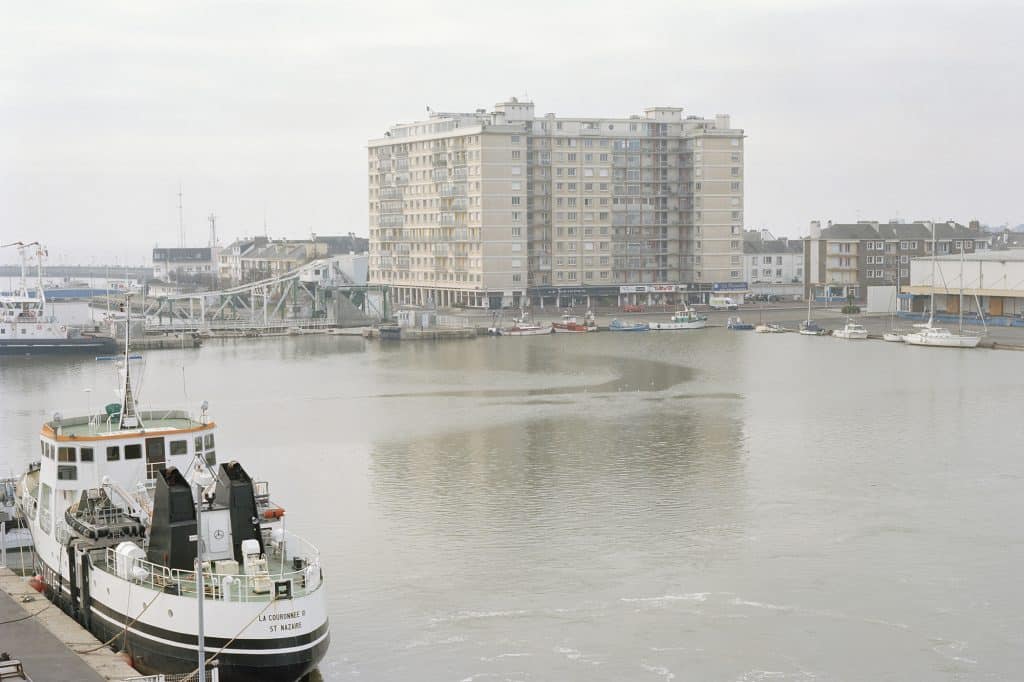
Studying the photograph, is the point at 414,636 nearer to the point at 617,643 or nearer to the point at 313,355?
the point at 617,643

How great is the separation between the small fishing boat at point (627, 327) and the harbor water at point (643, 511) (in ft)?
65.3

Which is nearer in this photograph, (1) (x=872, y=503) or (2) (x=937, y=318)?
(1) (x=872, y=503)

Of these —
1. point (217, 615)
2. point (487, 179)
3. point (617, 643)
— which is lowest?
point (617, 643)

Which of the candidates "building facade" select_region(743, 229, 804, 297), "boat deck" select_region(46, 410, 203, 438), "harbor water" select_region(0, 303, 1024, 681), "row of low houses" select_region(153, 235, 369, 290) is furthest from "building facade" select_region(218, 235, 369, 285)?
"boat deck" select_region(46, 410, 203, 438)

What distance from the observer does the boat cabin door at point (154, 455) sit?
18.6 metres

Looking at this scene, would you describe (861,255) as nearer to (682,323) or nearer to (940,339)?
(682,323)

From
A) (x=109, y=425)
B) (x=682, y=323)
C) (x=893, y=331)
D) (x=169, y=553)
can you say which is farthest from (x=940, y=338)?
(x=169, y=553)

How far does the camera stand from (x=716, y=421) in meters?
36.6

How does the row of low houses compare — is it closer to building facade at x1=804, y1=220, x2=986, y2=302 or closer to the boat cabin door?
building facade at x1=804, y1=220, x2=986, y2=302

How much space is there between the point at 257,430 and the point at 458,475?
354 inches

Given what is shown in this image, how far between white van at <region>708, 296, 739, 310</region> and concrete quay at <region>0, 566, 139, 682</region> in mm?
67688

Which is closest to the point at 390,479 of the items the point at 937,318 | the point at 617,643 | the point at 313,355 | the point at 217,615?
the point at 617,643

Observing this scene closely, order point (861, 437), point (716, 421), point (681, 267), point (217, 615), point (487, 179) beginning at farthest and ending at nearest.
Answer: point (681, 267), point (487, 179), point (716, 421), point (861, 437), point (217, 615)

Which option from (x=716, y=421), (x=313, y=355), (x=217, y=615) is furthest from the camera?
(x=313, y=355)
